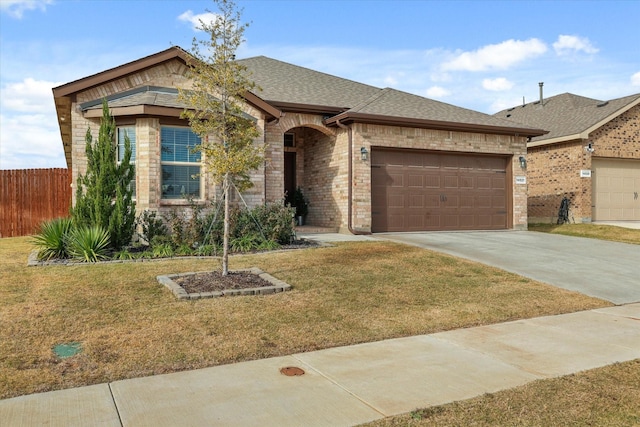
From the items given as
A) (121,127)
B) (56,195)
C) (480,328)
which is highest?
(121,127)

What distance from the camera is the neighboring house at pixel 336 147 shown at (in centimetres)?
1210

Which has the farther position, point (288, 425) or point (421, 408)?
point (421, 408)

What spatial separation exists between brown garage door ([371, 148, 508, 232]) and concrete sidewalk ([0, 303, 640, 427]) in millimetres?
9658

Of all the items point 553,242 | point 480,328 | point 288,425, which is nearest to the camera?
point 288,425

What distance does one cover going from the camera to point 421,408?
11.8 feet

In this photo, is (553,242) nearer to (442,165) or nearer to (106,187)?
(442,165)

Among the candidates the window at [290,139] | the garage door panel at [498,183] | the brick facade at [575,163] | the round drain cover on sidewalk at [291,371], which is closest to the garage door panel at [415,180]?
the garage door panel at [498,183]

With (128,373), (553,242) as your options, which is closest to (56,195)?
(128,373)

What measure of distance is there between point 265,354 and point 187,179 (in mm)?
8357

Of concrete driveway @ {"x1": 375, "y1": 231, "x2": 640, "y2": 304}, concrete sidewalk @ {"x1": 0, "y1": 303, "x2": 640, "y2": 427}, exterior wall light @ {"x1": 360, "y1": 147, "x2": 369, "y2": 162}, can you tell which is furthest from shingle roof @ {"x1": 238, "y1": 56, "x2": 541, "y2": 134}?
concrete sidewalk @ {"x1": 0, "y1": 303, "x2": 640, "y2": 427}

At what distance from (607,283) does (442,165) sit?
796cm

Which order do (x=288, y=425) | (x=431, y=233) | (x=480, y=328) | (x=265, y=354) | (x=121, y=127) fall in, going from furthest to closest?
1. (x=431, y=233)
2. (x=121, y=127)
3. (x=480, y=328)
4. (x=265, y=354)
5. (x=288, y=425)

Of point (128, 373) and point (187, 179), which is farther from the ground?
point (187, 179)

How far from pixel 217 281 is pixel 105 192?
4226 millimetres
